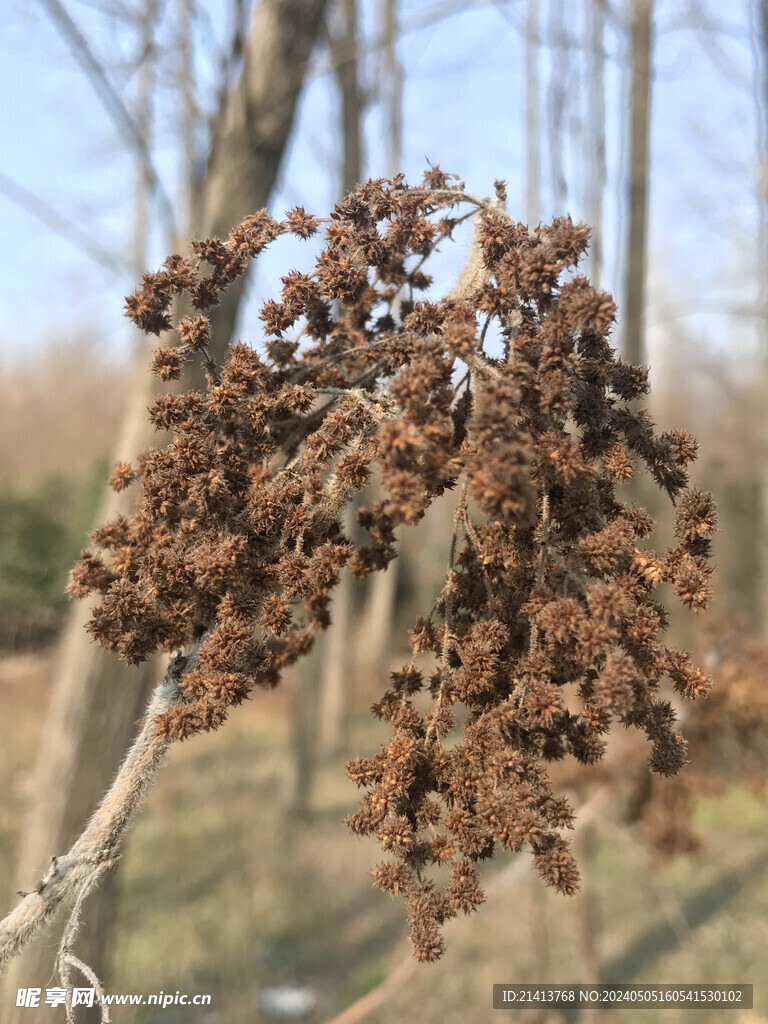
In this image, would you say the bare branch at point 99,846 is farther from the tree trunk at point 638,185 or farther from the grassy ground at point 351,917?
the tree trunk at point 638,185

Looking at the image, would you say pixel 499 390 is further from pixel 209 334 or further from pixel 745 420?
pixel 745 420

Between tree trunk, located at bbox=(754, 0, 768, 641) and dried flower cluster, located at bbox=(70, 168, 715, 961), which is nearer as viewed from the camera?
dried flower cluster, located at bbox=(70, 168, 715, 961)

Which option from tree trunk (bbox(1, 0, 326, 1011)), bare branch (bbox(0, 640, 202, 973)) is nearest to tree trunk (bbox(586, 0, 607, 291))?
tree trunk (bbox(1, 0, 326, 1011))

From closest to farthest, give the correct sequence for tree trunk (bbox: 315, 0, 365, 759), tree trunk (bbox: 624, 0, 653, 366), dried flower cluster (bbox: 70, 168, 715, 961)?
dried flower cluster (bbox: 70, 168, 715, 961) < tree trunk (bbox: 624, 0, 653, 366) < tree trunk (bbox: 315, 0, 365, 759)

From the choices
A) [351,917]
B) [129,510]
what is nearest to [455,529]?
[129,510]

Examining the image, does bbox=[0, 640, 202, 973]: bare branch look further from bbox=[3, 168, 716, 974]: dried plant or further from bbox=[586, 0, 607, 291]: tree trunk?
bbox=[586, 0, 607, 291]: tree trunk

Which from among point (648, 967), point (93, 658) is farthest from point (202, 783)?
point (93, 658)

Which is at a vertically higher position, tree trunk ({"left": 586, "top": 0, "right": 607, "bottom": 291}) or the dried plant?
tree trunk ({"left": 586, "top": 0, "right": 607, "bottom": 291})
